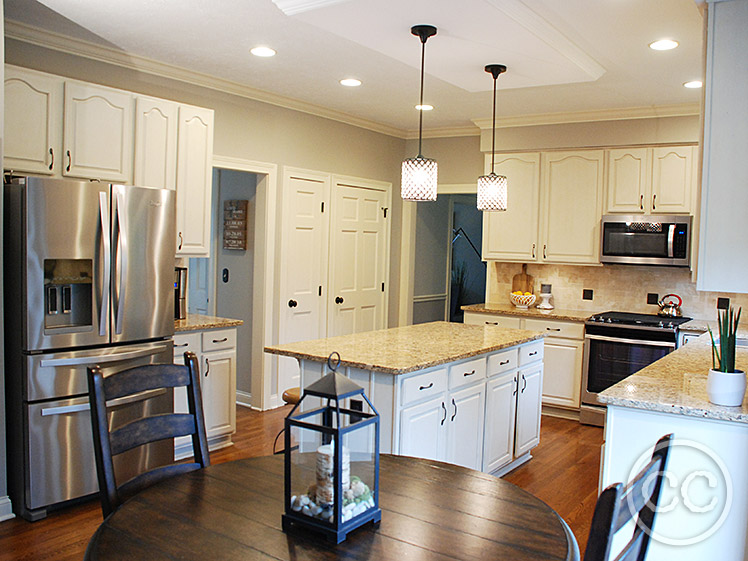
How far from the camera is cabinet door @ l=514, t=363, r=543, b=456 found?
13.6ft

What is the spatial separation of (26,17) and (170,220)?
1.33m

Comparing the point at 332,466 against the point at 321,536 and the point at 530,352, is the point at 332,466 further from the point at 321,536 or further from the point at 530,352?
the point at 530,352

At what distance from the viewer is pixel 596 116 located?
217 inches

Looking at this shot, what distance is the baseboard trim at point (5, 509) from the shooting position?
318 cm

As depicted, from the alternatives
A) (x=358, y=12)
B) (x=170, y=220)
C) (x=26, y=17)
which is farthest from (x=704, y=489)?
(x=26, y=17)

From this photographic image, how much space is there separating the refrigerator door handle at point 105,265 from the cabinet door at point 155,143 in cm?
74

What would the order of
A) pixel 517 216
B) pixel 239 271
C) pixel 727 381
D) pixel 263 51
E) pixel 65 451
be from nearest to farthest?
pixel 727 381, pixel 65 451, pixel 263 51, pixel 239 271, pixel 517 216

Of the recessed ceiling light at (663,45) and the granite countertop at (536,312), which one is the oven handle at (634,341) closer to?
the granite countertop at (536,312)

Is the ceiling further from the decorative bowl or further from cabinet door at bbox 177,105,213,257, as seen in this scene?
the decorative bowl

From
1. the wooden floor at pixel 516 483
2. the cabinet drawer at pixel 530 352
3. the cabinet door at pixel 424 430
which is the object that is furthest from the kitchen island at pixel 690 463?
the cabinet drawer at pixel 530 352

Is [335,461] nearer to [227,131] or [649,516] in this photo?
[649,516]

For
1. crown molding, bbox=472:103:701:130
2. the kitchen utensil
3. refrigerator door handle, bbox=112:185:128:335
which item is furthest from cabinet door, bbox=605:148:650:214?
refrigerator door handle, bbox=112:185:128:335

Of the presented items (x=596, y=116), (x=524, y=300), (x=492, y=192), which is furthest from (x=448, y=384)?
(x=596, y=116)

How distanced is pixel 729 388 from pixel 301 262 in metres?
3.92
